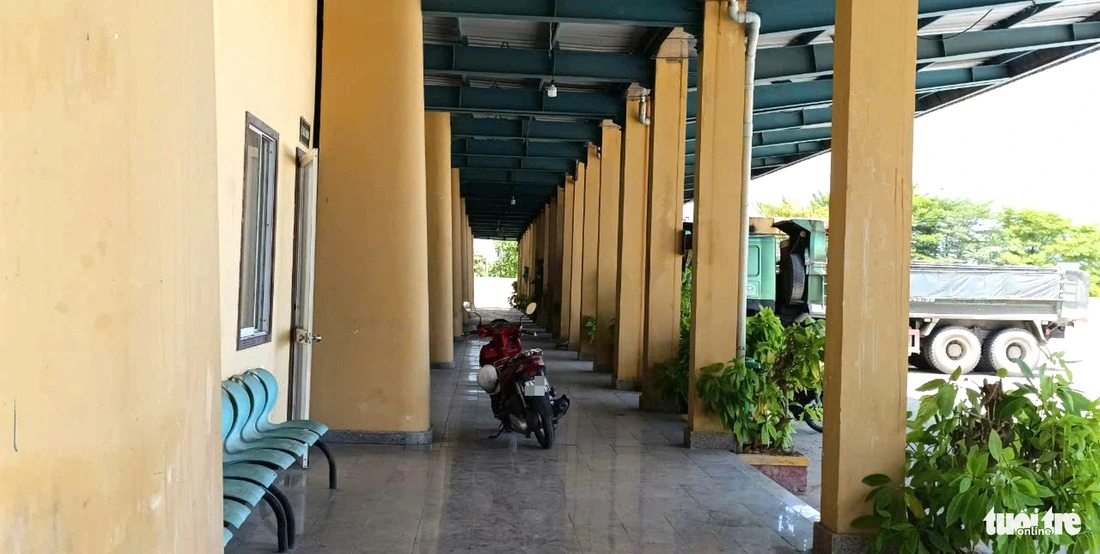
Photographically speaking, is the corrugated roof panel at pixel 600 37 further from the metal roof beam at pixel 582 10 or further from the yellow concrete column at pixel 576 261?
the yellow concrete column at pixel 576 261

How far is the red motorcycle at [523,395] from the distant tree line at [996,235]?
34.3 metres

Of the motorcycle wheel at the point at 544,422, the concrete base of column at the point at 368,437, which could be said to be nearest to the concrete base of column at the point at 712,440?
the motorcycle wheel at the point at 544,422

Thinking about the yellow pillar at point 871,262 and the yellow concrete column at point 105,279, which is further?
the yellow pillar at point 871,262

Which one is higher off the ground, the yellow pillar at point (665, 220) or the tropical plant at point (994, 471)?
the yellow pillar at point (665, 220)

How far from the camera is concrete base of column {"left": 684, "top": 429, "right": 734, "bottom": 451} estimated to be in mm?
8836

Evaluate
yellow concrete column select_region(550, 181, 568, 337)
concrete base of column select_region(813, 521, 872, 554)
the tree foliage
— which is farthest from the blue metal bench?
the tree foliage

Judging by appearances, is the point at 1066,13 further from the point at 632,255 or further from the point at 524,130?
the point at 524,130

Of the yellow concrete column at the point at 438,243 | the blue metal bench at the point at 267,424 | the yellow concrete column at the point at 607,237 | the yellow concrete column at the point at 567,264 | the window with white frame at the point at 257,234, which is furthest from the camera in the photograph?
the yellow concrete column at the point at 567,264

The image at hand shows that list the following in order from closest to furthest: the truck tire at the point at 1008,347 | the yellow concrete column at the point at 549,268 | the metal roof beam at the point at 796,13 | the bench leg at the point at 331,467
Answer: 1. the bench leg at the point at 331,467
2. the metal roof beam at the point at 796,13
3. the truck tire at the point at 1008,347
4. the yellow concrete column at the point at 549,268

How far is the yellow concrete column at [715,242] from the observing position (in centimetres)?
885

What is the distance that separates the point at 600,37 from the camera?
1164cm

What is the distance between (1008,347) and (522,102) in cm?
1033

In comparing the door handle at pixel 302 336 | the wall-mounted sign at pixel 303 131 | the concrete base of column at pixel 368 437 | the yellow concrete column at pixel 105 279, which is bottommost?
the concrete base of column at pixel 368 437

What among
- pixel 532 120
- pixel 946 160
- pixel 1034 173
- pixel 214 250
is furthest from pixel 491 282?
pixel 214 250
